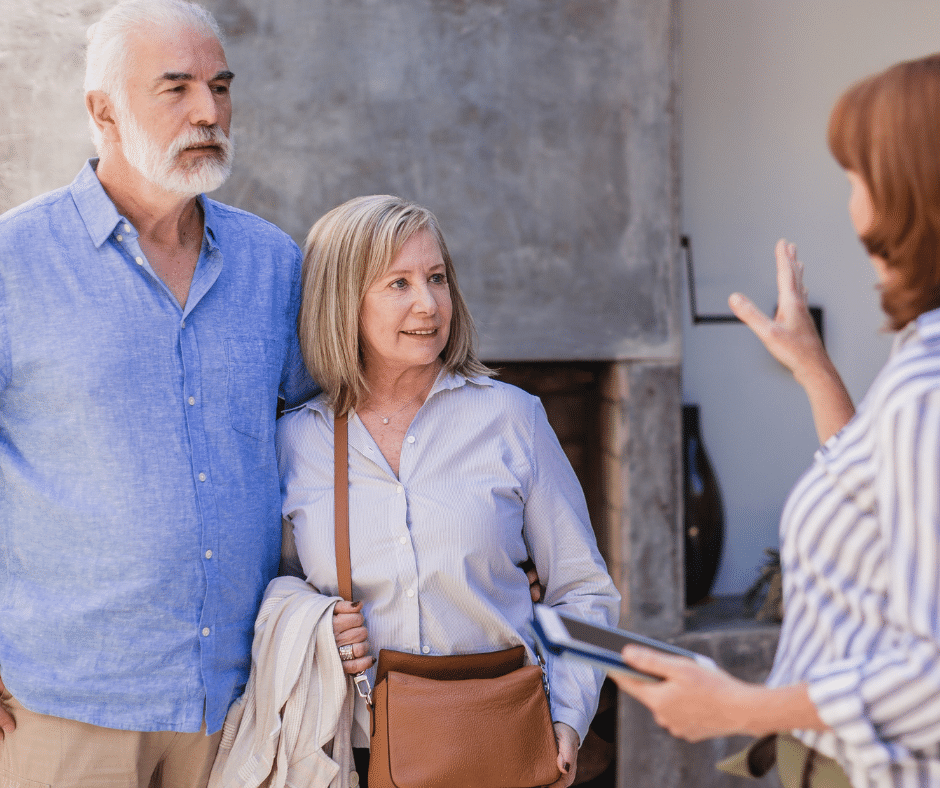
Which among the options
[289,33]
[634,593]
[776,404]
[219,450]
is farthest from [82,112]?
[776,404]

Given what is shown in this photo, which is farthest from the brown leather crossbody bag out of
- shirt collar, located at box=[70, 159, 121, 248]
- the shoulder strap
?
shirt collar, located at box=[70, 159, 121, 248]

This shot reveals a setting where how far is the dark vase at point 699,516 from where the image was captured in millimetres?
4160

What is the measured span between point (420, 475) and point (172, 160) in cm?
75

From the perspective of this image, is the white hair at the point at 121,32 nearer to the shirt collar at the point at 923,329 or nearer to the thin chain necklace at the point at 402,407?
the thin chain necklace at the point at 402,407

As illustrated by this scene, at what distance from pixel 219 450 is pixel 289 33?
212 centimetres

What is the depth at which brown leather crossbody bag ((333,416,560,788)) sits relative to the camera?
1616 millimetres

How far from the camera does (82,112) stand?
3277 mm

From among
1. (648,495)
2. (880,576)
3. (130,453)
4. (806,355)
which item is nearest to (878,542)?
(880,576)

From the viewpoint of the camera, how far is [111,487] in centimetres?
165

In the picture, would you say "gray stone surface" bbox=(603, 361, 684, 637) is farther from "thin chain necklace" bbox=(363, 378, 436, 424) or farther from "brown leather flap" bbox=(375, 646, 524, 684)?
"brown leather flap" bbox=(375, 646, 524, 684)

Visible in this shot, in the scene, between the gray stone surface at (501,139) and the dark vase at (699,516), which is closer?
the gray stone surface at (501,139)

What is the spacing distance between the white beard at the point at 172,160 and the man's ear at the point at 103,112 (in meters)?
0.03

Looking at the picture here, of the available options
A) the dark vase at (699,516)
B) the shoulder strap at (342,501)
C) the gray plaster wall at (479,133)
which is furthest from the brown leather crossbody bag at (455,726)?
the dark vase at (699,516)

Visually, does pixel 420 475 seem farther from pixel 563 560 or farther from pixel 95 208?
pixel 95 208
